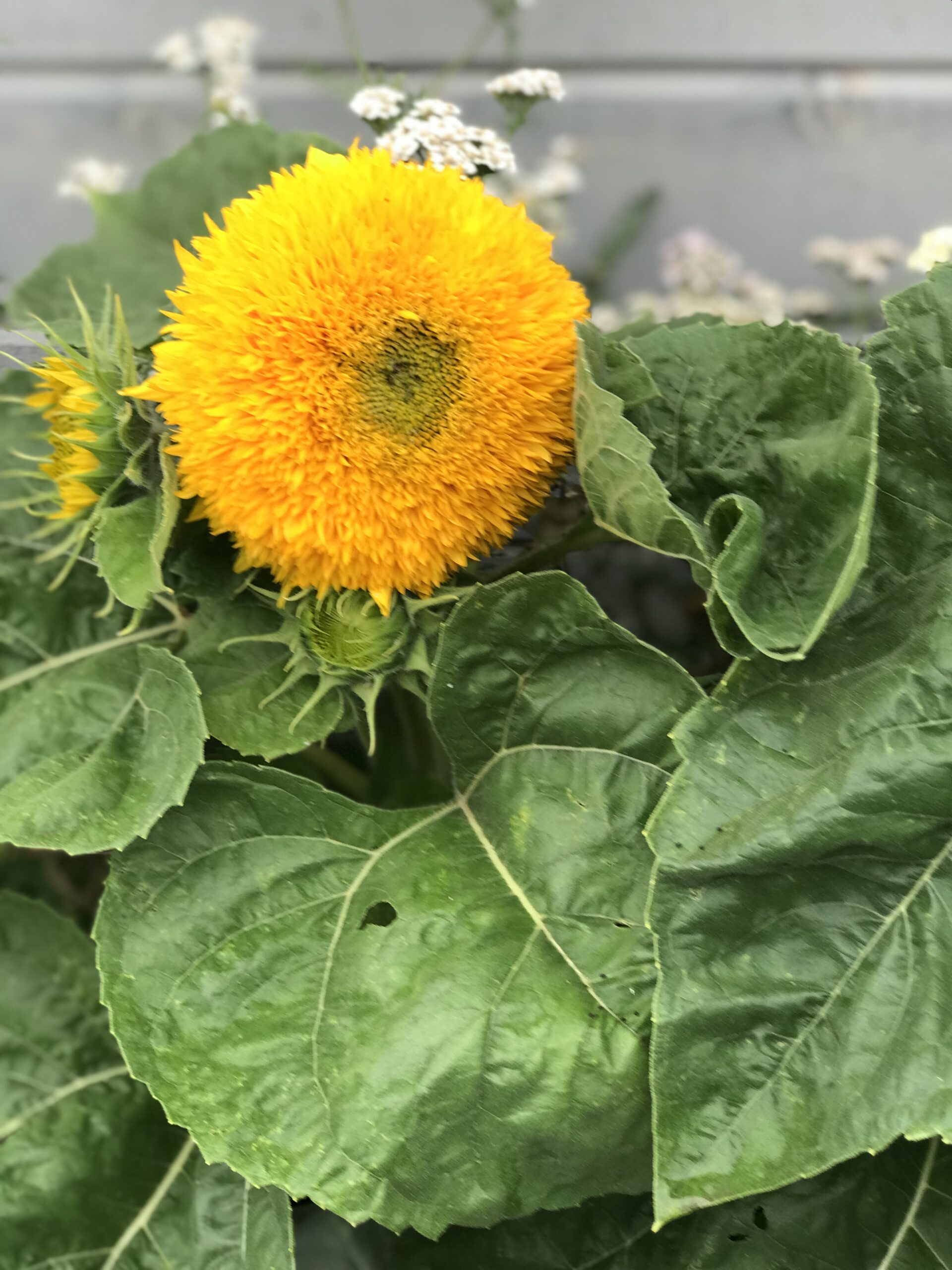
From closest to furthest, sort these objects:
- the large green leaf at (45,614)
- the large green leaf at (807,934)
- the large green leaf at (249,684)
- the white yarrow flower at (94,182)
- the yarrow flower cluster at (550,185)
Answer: the large green leaf at (807,934)
the large green leaf at (249,684)
the large green leaf at (45,614)
the white yarrow flower at (94,182)
the yarrow flower cluster at (550,185)

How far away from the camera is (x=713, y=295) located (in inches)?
38.4

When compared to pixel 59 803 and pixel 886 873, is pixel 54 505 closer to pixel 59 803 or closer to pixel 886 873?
pixel 59 803

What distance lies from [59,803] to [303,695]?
128mm

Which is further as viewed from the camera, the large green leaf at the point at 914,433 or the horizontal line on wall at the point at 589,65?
the horizontal line on wall at the point at 589,65

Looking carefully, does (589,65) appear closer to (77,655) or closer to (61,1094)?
(77,655)

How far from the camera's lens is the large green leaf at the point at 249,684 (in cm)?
47

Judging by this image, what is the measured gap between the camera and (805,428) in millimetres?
441

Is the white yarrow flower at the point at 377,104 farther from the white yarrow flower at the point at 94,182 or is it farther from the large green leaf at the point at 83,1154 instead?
the large green leaf at the point at 83,1154

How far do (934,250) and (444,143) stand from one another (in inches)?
10.9

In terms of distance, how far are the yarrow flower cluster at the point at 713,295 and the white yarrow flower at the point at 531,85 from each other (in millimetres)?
366

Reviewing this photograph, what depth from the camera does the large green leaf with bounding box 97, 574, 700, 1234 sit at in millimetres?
414

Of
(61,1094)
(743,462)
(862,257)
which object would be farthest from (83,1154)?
(862,257)

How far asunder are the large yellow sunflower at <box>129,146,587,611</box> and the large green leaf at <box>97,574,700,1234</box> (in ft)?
0.21

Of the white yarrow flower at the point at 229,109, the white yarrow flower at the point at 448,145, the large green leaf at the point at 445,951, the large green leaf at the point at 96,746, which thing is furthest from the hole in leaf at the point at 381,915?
the white yarrow flower at the point at 229,109
